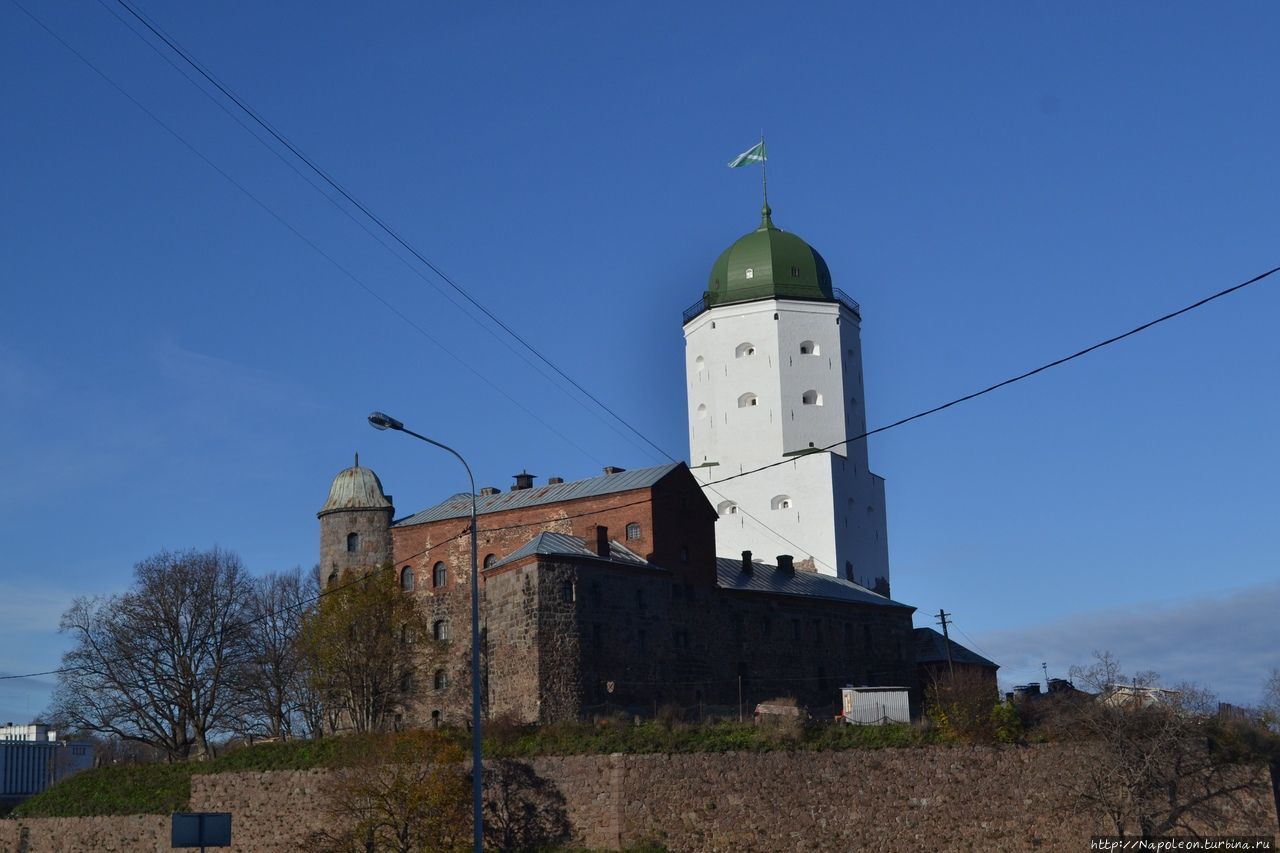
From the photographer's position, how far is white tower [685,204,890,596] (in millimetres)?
74688

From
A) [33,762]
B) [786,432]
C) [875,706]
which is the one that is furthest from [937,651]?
[33,762]

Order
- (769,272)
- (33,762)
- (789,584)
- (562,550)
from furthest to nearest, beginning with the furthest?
(33,762)
(769,272)
(789,584)
(562,550)

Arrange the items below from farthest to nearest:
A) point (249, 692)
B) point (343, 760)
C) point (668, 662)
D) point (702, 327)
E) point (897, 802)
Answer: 1. point (702, 327)
2. point (249, 692)
3. point (668, 662)
4. point (343, 760)
5. point (897, 802)

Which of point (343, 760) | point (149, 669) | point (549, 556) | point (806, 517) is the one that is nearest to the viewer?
point (343, 760)

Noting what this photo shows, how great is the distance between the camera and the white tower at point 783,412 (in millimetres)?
74688

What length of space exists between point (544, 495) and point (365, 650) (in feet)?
31.8

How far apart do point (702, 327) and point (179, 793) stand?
1531 inches

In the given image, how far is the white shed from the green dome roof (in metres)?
35.5

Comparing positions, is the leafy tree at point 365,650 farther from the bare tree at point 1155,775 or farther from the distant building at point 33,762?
the distant building at point 33,762

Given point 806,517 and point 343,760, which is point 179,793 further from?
point 806,517

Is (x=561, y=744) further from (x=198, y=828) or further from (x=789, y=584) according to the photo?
(x=789, y=584)

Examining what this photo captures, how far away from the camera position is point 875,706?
44.6 meters

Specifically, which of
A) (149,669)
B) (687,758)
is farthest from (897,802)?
(149,669)

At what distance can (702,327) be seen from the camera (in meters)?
79.2
